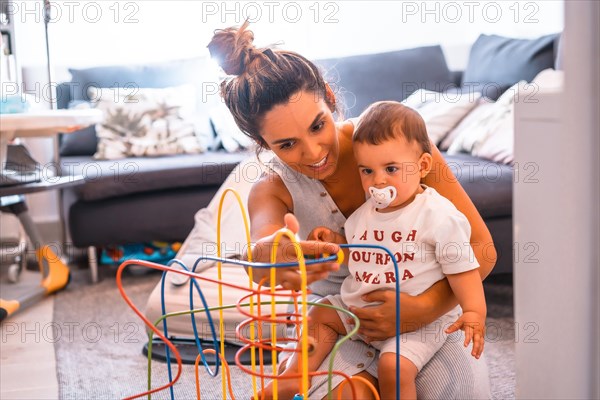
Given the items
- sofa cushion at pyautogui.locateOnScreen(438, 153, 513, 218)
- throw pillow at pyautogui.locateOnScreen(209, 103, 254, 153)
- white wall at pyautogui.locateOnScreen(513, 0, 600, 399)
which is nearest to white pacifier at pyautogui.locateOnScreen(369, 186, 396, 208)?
white wall at pyautogui.locateOnScreen(513, 0, 600, 399)

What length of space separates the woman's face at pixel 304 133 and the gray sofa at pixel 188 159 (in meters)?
1.22

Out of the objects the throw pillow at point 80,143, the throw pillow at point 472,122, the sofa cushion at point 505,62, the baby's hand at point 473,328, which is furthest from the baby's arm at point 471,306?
the throw pillow at point 80,143

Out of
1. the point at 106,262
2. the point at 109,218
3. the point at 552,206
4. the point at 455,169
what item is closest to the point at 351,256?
the point at 552,206

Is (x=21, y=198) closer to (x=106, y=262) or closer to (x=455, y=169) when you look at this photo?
(x=106, y=262)

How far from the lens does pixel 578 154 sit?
0.68 meters

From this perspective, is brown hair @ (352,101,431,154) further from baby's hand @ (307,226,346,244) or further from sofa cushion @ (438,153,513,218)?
sofa cushion @ (438,153,513,218)

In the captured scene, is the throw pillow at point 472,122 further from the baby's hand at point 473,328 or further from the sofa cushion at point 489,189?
the baby's hand at point 473,328

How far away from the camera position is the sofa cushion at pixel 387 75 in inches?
140

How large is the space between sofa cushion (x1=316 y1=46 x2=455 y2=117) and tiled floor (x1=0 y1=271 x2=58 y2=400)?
62.4 inches

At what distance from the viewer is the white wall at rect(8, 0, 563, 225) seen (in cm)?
385

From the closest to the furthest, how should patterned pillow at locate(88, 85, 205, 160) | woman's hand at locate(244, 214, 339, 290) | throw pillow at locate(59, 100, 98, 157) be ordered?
woman's hand at locate(244, 214, 339, 290)
patterned pillow at locate(88, 85, 205, 160)
throw pillow at locate(59, 100, 98, 157)

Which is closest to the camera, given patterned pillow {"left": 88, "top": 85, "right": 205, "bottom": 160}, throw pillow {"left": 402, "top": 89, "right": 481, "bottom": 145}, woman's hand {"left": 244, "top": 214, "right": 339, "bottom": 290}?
woman's hand {"left": 244, "top": 214, "right": 339, "bottom": 290}

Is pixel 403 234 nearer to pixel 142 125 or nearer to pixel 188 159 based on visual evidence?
pixel 188 159

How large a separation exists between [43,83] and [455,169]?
2.19m
